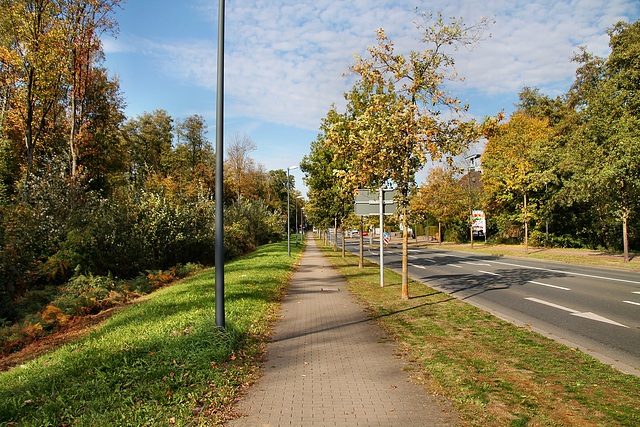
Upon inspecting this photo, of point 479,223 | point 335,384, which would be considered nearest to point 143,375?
point 335,384

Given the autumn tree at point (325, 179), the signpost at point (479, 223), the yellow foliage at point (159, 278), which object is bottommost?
the yellow foliage at point (159, 278)

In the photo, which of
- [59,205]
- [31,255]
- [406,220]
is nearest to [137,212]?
[59,205]

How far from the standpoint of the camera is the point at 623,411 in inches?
146

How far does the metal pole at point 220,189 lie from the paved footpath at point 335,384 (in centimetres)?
108

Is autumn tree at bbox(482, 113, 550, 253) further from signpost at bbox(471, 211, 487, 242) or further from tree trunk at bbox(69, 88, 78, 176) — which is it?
tree trunk at bbox(69, 88, 78, 176)

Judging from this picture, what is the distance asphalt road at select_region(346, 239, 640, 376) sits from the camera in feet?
20.7

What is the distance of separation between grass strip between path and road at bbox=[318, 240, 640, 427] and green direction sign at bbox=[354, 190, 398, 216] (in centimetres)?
461

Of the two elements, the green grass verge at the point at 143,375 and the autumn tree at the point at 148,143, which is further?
the autumn tree at the point at 148,143

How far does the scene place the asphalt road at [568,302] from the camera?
248 inches

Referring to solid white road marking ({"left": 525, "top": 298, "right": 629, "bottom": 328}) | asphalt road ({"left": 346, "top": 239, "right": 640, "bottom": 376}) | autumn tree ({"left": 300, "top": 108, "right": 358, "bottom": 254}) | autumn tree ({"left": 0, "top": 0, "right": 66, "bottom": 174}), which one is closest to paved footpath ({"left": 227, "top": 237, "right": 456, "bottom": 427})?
asphalt road ({"left": 346, "top": 239, "right": 640, "bottom": 376})

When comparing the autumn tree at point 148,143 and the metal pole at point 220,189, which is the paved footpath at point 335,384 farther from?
the autumn tree at point 148,143

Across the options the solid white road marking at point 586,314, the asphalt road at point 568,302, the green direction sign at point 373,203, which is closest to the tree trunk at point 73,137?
the green direction sign at point 373,203

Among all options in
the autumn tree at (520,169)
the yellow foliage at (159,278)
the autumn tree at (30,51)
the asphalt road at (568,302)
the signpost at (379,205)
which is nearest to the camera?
the asphalt road at (568,302)

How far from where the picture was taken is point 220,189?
644 centimetres
